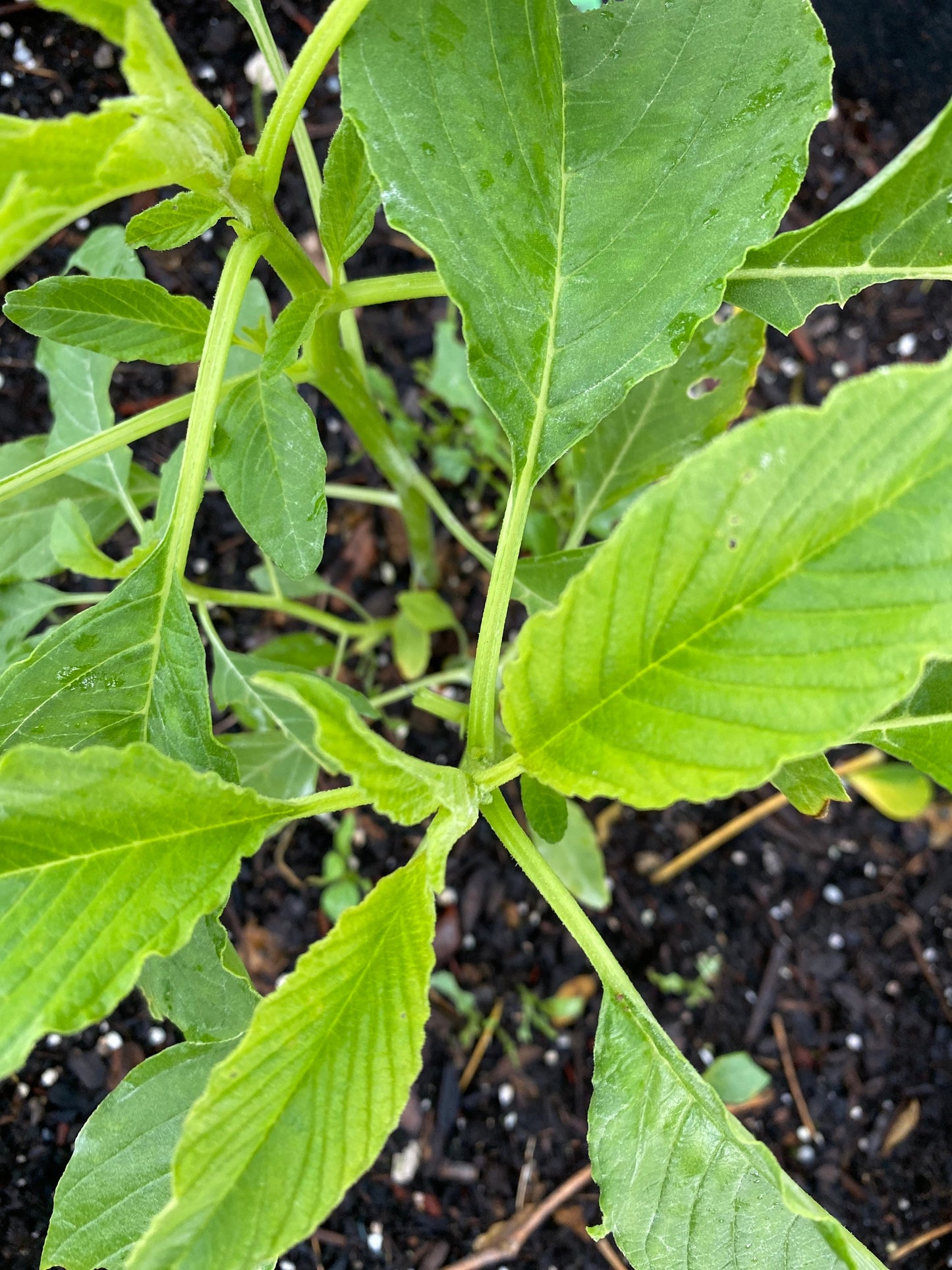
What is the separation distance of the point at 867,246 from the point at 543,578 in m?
0.40

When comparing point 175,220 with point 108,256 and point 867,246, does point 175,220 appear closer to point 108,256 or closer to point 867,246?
point 108,256

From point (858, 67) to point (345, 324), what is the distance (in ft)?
3.87

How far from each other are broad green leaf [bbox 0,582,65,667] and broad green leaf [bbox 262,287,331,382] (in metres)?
0.54

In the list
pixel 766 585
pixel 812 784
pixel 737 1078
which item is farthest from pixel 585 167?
pixel 737 1078

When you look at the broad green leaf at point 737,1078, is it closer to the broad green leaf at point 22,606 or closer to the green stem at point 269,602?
the green stem at point 269,602

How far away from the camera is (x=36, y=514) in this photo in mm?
1107

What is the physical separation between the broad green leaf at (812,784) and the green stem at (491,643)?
0.80 feet

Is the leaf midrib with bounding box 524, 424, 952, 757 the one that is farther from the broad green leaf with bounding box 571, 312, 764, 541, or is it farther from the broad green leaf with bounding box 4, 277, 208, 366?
the broad green leaf with bounding box 571, 312, 764, 541

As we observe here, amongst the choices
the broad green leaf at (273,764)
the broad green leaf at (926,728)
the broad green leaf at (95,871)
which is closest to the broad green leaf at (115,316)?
the broad green leaf at (95,871)

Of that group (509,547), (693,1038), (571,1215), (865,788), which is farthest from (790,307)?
(571,1215)

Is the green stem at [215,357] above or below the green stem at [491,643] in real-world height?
above

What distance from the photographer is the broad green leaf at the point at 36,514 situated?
1075 mm

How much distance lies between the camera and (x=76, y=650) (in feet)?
2.45

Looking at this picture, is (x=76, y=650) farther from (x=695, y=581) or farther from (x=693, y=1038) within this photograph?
(x=693, y=1038)
